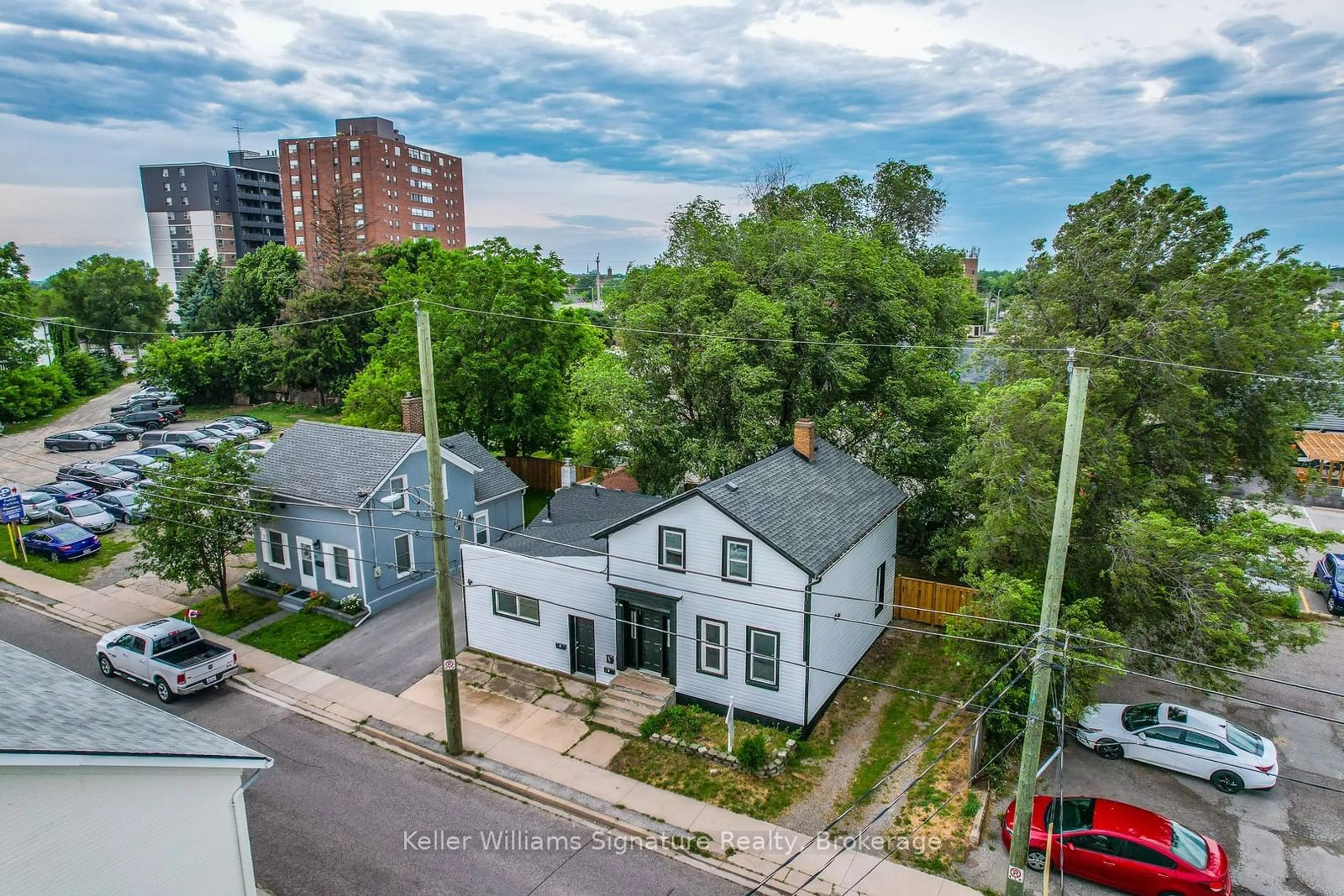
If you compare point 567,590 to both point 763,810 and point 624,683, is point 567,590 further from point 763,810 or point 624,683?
point 763,810

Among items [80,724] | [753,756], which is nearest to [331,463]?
[80,724]

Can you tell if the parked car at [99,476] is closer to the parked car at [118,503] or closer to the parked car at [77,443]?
the parked car at [118,503]

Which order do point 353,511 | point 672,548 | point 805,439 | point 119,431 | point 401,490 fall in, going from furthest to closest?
point 119,431, point 401,490, point 353,511, point 805,439, point 672,548

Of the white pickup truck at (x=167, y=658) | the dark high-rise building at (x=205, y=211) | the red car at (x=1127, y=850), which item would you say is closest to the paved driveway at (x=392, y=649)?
the white pickup truck at (x=167, y=658)

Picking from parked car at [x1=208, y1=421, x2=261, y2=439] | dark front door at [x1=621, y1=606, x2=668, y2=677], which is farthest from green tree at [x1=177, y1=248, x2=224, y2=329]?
dark front door at [x1=621, y1=606, x2=668, y2=677]
